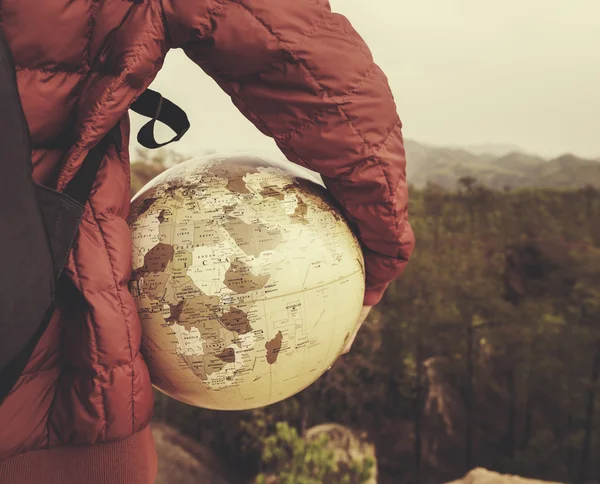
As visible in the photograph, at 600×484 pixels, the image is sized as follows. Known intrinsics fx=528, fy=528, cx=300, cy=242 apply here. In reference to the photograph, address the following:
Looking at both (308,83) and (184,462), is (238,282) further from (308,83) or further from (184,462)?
(184,462)

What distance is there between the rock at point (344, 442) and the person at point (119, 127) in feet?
9.86

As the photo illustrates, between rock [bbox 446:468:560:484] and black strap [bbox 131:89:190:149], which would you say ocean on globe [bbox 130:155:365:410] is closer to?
black strap [bbox 131:89:190:149]

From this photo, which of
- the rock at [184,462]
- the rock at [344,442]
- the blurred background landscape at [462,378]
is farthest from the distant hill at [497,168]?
the rock at [184,462]

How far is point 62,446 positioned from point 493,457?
4.68 meters

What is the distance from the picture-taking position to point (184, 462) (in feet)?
12.8

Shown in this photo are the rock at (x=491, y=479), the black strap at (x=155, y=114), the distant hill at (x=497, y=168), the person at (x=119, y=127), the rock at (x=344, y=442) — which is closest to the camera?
the person at (x=119, y=127)

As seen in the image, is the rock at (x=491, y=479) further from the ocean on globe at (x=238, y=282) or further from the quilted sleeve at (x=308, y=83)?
the quilted sleeve at (x=308, y=83)

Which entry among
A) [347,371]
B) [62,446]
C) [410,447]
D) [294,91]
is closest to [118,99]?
[294,91]

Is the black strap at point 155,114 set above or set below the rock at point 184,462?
above

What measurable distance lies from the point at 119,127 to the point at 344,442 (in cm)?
344

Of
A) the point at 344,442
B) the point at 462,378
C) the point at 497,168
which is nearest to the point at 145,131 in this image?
the point at 344,442

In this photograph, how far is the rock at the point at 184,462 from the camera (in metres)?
3.75

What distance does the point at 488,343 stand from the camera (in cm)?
450

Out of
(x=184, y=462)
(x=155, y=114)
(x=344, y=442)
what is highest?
(x=155, y=114)
